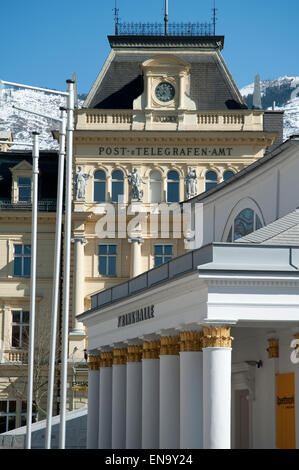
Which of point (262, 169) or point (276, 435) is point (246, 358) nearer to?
point (276, 435)

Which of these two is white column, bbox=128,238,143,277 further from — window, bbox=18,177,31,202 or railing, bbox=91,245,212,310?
railing, bbox=91,245,212,310

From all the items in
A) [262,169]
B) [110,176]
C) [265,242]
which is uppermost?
[110,176]

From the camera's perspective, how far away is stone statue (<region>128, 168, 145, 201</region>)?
272 feet

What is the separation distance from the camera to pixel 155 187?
275 ft

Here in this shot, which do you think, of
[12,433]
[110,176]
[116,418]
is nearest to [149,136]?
[110,176]

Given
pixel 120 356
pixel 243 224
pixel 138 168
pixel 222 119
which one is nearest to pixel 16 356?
pixel 138 168

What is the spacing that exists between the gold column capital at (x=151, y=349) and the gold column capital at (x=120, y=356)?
18.4ft

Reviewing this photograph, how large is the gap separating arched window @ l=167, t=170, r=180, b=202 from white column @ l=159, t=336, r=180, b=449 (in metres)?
41.4

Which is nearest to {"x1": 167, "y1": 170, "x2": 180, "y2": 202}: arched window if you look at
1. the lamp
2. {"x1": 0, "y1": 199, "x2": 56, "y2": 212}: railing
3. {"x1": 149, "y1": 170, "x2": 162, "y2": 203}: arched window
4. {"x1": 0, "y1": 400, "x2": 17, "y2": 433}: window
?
{"x1": 149, "y1": 170, "x2": 162, "y2": 203}: arched window

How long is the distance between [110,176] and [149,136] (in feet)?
13.4

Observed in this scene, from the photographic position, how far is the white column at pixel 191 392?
38719mm

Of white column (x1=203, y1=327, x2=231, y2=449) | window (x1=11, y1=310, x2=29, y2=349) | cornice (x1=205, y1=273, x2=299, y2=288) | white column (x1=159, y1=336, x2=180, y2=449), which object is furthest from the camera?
window (x1=11, y1=310, x2=29, y2=349)

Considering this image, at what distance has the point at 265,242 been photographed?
39.8 metres

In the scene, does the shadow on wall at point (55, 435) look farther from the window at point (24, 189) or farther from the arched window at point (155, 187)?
the window at point (24, 189)
